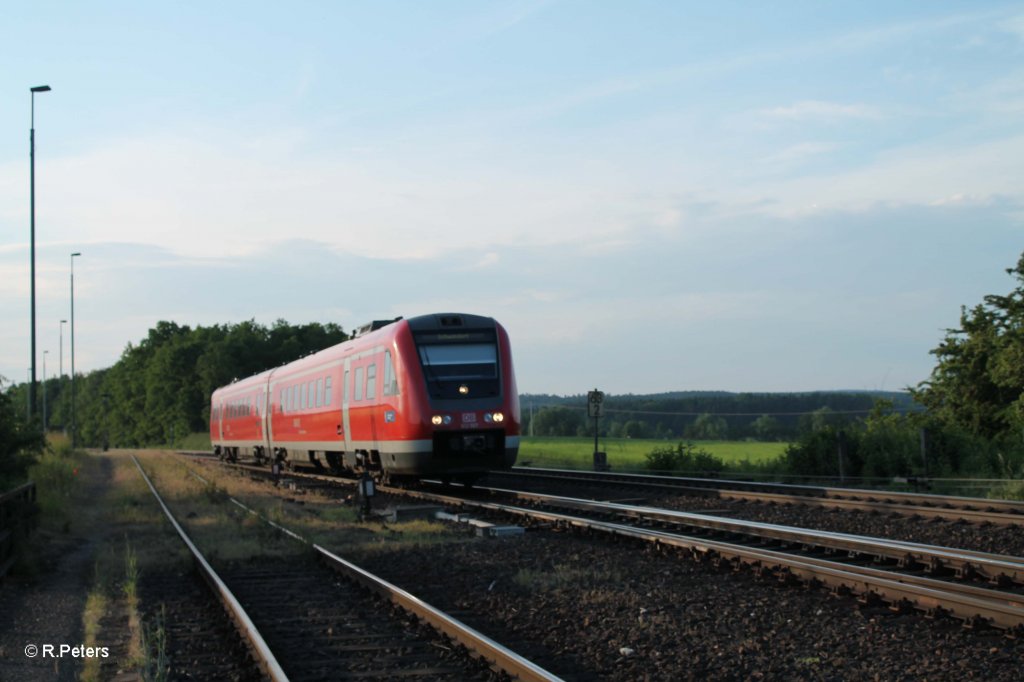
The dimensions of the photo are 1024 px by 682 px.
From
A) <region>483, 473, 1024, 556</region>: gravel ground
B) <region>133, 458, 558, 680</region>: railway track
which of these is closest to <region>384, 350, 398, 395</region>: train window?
<region>483, 473, 1024, 556</region>: gravel ground

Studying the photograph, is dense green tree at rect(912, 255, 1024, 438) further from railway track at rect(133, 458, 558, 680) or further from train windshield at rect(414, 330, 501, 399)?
railway track at rect(133, 458, 558, 680)

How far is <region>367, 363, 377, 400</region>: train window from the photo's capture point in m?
21.6

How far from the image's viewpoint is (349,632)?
28.6 ft

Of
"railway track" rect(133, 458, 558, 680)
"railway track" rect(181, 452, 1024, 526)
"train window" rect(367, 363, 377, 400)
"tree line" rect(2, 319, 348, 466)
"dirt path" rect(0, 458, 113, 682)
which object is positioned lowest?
"dirt path" rect(0, 458, 113, 682)

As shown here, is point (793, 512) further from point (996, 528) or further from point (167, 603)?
point (167, 603)

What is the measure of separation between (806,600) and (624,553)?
3.46 m

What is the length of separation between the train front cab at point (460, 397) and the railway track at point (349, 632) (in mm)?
7825

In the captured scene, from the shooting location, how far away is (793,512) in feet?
51.5

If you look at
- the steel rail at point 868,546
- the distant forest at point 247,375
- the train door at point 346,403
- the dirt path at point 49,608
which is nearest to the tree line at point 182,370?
the distant forest at point 247,375

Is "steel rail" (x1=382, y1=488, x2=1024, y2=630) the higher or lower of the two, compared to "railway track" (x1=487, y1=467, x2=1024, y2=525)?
lower

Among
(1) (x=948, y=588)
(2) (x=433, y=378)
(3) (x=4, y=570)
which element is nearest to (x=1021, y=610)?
(1) (x=948, y=588)

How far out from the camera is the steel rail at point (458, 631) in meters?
6.82

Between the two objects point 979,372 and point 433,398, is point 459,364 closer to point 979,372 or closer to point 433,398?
point 433,398

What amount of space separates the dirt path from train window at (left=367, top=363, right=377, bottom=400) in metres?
5.81
